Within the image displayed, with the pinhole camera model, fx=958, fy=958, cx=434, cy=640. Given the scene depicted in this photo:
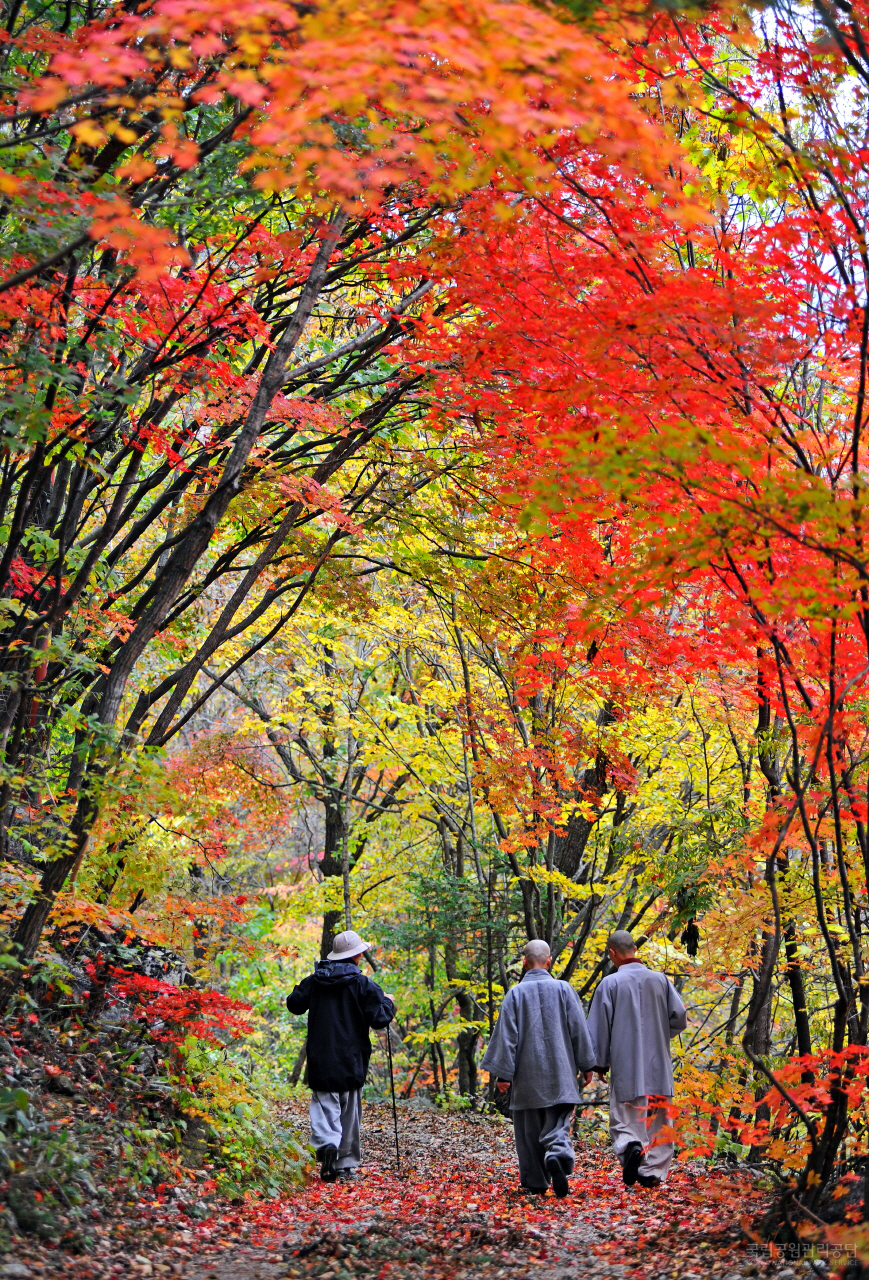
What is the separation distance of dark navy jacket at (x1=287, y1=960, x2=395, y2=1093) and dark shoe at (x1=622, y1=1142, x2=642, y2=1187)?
1.97 metres

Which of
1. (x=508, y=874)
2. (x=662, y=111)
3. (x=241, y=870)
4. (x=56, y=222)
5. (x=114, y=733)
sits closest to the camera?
(x=56, y=222)

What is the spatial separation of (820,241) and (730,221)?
1.96m

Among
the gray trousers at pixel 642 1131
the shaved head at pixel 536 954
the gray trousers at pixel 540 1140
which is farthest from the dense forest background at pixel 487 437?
the shaved head at pixel 536 954

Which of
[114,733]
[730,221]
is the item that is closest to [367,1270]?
[114,733]

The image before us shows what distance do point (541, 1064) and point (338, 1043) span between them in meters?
1.73

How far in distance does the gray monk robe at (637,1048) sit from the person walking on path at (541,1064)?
0.59 ft

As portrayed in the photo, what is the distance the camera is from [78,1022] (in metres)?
6.72

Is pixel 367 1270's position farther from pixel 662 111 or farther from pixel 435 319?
pixel 662 111

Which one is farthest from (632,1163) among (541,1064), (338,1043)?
(338,1043)

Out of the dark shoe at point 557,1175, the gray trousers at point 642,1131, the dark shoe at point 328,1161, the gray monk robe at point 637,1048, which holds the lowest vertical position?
the dark shoe at point 328,1161

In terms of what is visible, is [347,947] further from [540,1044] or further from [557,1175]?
[557,1175]

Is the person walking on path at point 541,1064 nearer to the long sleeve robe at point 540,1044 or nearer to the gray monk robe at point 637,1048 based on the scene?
the long sleeve robe at point 540,1044

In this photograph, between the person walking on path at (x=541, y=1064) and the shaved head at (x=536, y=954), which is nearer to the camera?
the person walking on path at (x=541, y=1064)

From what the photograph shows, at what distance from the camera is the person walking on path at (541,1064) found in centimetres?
620
